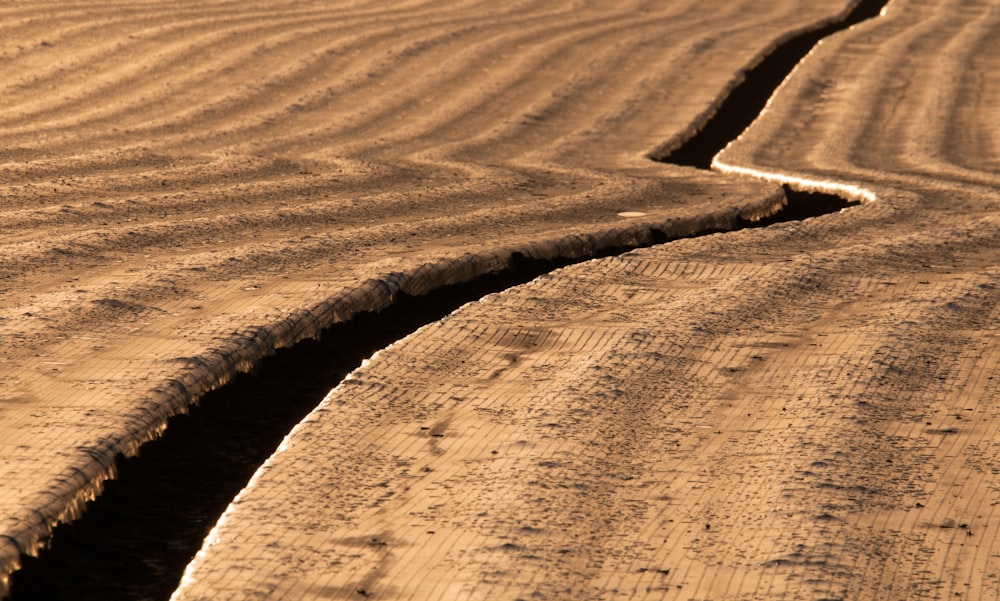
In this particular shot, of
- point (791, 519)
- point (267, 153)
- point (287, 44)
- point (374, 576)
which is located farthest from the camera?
point (287, 44)

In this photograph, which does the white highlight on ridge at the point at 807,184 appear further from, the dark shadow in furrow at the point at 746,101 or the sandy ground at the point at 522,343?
the dark shadow in furrow at the point at 746,101

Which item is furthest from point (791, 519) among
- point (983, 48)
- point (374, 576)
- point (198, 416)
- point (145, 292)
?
point (983, 48)

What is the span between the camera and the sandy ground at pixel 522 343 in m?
2.45

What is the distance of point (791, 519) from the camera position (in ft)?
8.34

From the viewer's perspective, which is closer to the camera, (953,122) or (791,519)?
(791,519)

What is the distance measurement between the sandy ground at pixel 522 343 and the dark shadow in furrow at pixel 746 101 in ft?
0.84

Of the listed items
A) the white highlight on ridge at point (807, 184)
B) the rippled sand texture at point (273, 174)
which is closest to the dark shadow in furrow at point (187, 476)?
the rippled sand texture at point (273, 174)

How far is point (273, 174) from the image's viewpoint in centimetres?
606

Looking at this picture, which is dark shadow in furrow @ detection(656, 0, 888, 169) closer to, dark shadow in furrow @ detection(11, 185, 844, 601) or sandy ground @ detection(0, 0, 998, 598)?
sandy ground @ detection(0, 0, 998, 598)

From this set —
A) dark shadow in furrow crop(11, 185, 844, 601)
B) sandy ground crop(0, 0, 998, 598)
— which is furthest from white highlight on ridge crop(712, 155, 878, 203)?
dark shadow in furrow crop(11, 185, 844, 601)

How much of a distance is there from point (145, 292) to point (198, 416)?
87 cm

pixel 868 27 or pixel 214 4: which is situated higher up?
pixel 214 4

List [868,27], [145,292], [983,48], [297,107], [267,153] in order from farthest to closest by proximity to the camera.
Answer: [868,27], [983,48], [297,107], [267,153], [145,292]

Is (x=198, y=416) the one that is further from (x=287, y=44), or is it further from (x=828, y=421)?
(x=287, y=44)
